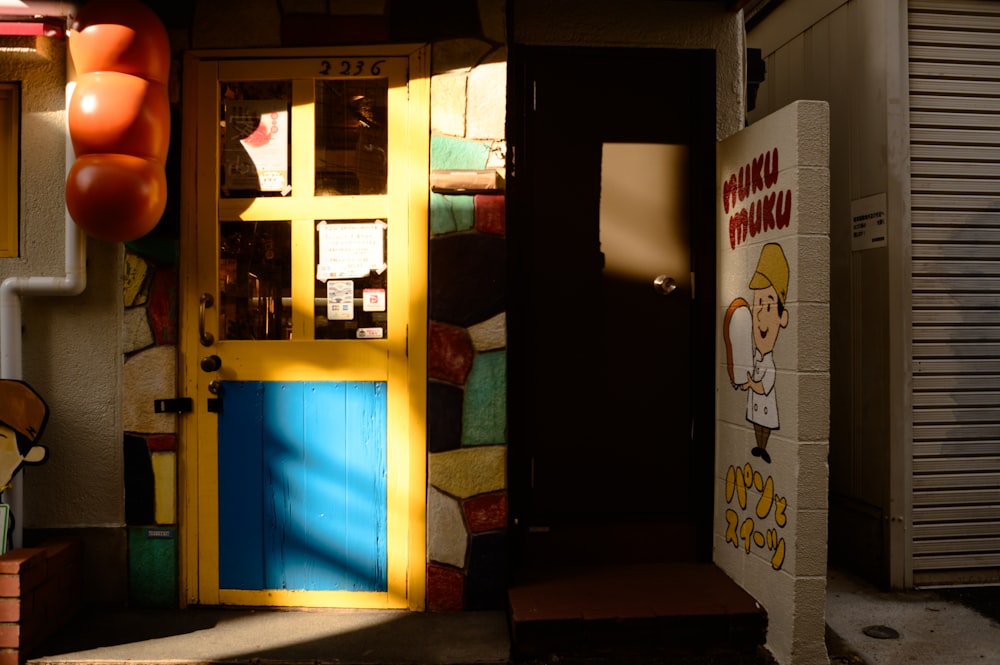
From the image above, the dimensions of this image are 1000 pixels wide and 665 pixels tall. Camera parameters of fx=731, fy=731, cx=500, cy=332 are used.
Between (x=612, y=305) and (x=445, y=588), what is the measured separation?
1668 mm

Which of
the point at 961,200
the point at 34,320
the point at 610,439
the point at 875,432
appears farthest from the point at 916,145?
the point at 34,320

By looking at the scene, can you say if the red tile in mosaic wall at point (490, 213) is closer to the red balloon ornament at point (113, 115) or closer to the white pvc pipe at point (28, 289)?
the red balloon ornament at point (113, 115)

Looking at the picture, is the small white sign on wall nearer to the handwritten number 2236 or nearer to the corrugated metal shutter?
the corrugated metal shutter

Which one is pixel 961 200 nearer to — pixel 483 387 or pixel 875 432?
pixel 875 432

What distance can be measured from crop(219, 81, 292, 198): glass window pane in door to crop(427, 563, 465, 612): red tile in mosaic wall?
6.83 ft

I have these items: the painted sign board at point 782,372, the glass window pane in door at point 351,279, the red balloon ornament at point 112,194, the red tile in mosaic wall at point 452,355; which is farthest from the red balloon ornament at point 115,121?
the painted sign board at point 782,372

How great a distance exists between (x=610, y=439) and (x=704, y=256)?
3.55 feet

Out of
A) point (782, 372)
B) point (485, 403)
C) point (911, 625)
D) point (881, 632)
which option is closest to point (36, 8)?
point (485, 403)

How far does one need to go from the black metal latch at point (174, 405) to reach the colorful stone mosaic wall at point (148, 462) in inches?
1.1

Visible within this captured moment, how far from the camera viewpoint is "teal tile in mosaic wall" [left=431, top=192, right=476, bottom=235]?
362cm

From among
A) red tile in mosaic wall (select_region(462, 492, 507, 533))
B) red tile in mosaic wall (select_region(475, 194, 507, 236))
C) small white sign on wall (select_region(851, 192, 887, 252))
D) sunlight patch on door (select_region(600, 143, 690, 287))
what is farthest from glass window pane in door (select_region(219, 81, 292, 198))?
small white sign on wall (select_region(851, 192, 887, 252))

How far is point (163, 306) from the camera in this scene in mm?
3691

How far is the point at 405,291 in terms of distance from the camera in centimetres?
367

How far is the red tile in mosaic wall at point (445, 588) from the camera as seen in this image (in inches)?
142
